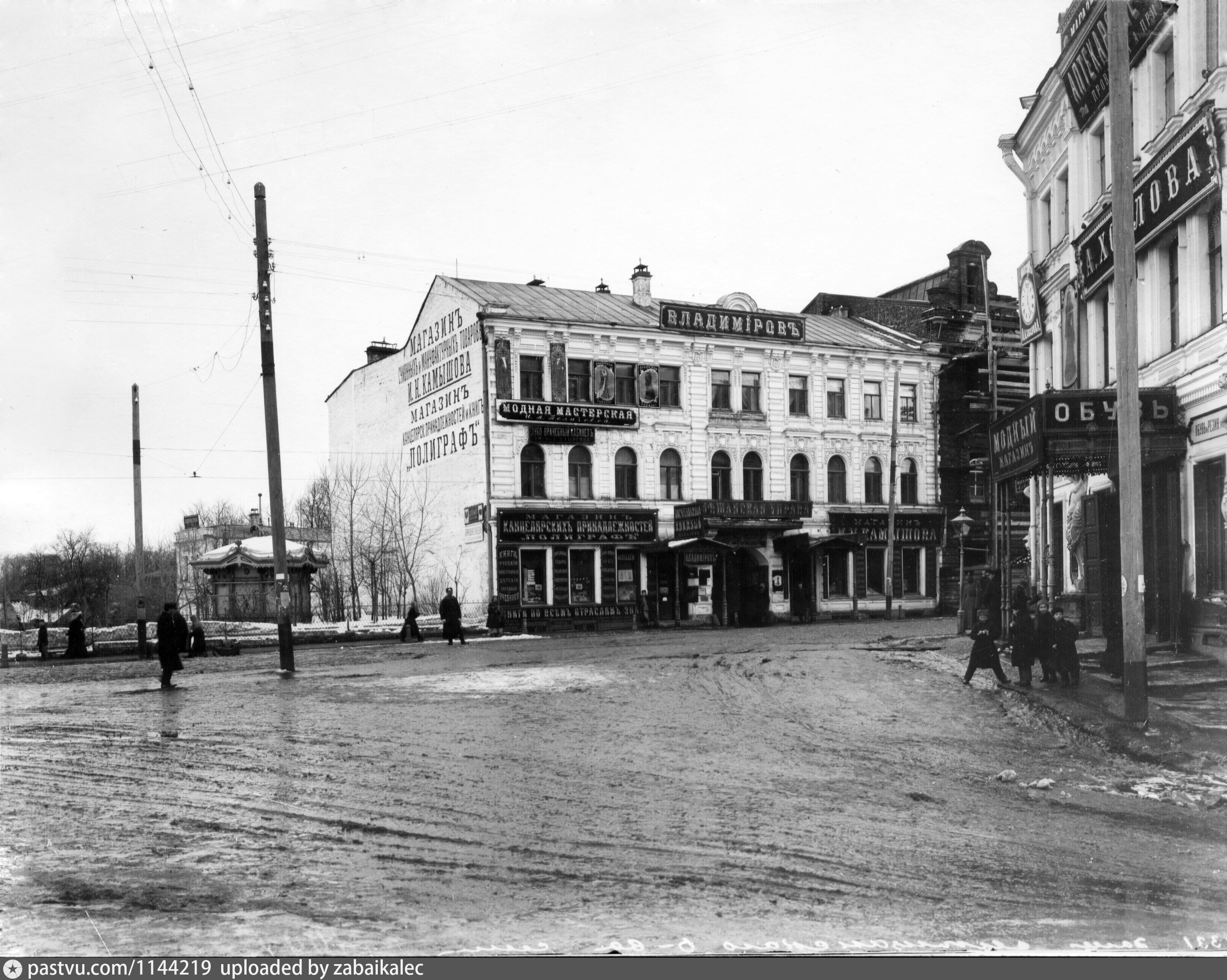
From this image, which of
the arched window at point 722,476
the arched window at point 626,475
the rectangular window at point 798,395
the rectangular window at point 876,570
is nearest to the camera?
the arched window at point 626,475

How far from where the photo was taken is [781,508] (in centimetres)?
4147

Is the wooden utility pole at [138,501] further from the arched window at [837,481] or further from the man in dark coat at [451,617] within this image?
the arched window at [837,481]

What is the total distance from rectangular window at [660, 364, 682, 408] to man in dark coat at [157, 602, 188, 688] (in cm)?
2361

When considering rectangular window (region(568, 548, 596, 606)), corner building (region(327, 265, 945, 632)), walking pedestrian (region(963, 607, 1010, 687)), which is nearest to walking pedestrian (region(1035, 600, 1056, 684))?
walking pedestrian (region(963, 607, 1010, 687))

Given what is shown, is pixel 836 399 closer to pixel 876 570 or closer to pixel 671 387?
pixel 876 570

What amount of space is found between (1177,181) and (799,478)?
1128 inches

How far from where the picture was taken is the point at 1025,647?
15445 mm

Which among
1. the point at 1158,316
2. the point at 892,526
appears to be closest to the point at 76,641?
the point at 892,526

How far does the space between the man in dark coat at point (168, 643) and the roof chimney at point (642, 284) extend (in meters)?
26.6

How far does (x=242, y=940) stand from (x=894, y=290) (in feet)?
183

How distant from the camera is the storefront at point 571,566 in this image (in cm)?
3781

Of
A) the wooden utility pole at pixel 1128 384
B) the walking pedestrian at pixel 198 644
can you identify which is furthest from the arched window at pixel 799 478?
the wooden utility pole at pixel 1128 384

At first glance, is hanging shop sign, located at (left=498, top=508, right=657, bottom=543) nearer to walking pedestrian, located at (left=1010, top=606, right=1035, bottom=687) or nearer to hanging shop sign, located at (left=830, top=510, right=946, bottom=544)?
hanging shop sign, located at (left=830, top=510, right=946, bottom=544)

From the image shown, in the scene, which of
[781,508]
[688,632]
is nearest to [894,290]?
[781,508]
